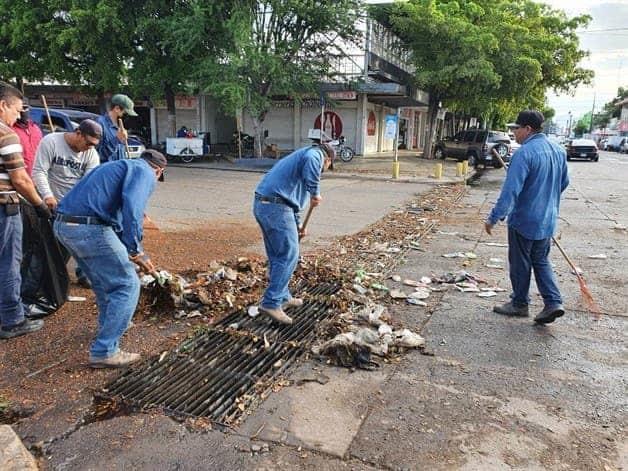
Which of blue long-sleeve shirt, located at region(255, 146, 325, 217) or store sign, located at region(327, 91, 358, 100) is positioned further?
store sign, located at region(327, 91, 358, 100)

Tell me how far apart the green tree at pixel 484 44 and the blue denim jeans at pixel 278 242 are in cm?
1790

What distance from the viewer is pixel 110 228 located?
11.0ft

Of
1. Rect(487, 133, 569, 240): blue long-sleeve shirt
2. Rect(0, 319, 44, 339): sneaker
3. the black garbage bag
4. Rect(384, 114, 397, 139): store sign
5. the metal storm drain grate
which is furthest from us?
Rect(384, 114, 397, 139): store sign

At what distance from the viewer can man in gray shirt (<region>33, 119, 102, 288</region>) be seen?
427 cm

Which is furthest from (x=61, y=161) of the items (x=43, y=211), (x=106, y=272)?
(x=106, y=272)

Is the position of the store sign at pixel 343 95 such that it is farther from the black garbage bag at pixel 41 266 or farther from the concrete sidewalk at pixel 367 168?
the black garbage bag at pixel 41 266

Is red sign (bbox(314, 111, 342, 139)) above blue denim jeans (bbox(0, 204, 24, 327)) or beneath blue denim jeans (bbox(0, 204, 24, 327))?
above

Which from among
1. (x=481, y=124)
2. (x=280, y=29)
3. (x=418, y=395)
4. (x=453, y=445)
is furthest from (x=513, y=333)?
(x=481, y=124)

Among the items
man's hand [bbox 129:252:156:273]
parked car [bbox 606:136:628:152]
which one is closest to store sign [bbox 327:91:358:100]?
man's hand [bbox 129:252:156:273]

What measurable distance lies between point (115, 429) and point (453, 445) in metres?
1.88

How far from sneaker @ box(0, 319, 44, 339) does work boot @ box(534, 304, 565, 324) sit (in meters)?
4.22

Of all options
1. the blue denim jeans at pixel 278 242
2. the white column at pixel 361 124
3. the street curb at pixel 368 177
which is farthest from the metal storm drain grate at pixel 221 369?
the white column at pixel 361 124

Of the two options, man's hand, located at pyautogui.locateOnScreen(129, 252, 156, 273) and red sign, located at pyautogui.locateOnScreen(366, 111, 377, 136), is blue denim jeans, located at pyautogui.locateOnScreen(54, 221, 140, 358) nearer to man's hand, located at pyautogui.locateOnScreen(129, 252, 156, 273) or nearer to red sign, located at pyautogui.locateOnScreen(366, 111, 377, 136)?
man's hand, located at pyautogui.locateOnScreen(129, 252, 156, 273)

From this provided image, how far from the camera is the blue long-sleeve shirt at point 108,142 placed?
518cm
